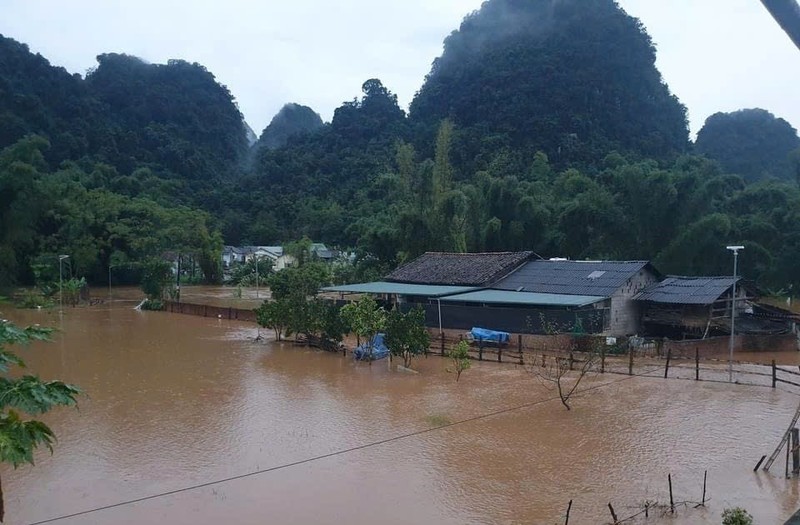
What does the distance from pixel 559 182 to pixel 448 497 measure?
3301 centimetres

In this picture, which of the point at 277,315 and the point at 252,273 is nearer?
the point at 277,315

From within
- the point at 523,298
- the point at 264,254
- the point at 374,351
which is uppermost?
the point at 264,254

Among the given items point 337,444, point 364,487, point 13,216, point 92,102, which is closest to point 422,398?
point 337,444

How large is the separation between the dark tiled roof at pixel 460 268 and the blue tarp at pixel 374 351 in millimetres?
6557

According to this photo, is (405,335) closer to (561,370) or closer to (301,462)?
(561,370)

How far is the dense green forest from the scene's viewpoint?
3073 cm

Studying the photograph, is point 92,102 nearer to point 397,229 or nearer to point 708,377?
point 397,229

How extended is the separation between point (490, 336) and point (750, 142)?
4990cm

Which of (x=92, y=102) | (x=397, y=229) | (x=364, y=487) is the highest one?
(x=92, y=102)

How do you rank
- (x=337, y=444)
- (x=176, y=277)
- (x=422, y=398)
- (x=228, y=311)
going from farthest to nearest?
(x=176, y=277) < (x=228, y=311) < (x=422, y=398) < (x=337, y=444)

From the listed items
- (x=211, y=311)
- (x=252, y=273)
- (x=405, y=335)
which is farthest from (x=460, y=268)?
(x=252, y=273)

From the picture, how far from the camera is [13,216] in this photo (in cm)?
3728

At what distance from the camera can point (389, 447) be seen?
11539mm

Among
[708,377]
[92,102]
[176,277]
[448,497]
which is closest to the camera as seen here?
[448,497]
